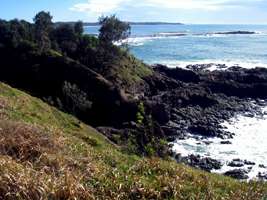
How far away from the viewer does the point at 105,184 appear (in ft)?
36.7

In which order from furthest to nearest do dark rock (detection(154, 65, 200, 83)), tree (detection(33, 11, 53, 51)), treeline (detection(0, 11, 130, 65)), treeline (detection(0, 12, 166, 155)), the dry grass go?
dark rock (detection(154, 65, 200, 83)) < tree (detection(33, 11, 53, 51)) < treeline (detection(0, 11, 130, 65)) < treeline (detection(0, 12, 166, 155)) < the dry grass

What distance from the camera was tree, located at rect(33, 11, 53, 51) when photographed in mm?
83938

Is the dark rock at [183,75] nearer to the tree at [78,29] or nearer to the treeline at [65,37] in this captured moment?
the treeline at [65,37]

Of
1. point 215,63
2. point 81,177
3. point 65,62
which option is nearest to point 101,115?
point 65,62

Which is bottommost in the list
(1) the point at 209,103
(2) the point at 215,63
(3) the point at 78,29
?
(2) the point at 215,63

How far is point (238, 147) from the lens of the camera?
2253 inches

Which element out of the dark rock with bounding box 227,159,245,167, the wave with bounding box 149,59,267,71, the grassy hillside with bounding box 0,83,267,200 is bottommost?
the wave with bounding box 149,59,267,71

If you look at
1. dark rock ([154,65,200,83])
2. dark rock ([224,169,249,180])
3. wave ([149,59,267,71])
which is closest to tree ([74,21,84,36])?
dark rock ([154,65,200,83])

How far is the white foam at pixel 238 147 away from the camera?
172 feet

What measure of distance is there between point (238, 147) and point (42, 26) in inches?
1771

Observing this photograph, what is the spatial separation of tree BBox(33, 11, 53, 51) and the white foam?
104 ft

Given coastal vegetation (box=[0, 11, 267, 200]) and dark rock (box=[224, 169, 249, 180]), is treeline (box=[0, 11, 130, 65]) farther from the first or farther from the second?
dark rock (box=[224, 169, 249, 180])

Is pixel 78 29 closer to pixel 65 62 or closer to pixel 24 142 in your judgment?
pixel 65 62

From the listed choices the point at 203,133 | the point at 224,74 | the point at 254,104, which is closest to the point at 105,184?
the point at 203,133
